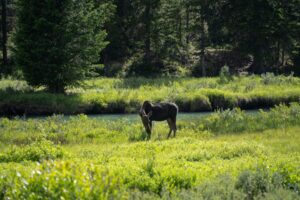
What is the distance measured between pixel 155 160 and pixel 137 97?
2132cm

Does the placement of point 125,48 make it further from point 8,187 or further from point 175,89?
point 8,187

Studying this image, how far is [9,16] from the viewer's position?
64.2 m

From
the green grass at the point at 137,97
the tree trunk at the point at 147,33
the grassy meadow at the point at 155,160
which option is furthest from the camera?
the tree trunk at the point at 147,33

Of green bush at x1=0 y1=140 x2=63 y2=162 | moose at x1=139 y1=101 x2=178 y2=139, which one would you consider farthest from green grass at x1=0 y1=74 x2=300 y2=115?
green bush at x1=0 y1=140 x2=63 y2=162

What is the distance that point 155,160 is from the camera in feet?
46.7

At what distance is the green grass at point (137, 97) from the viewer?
113ft

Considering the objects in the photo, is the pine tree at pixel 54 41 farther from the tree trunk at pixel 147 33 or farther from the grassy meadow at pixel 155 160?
the tree trunk at pixel 147 33

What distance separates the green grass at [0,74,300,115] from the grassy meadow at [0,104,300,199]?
9.59 metres

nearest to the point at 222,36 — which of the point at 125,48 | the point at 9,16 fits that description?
the point at 125,48

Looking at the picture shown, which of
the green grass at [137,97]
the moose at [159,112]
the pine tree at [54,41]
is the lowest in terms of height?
the green grass at [137,97]

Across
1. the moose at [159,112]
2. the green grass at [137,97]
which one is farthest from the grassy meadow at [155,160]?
the green grass at [137,97]

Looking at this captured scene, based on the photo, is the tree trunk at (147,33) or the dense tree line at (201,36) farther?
the tree trunk at (147,33)

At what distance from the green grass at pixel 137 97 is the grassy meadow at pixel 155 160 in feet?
31.5

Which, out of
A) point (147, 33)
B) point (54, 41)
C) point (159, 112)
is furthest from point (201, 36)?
point (159, 112)
